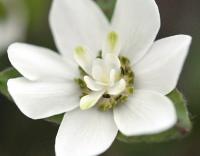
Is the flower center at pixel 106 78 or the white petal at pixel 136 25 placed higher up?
the white petal at pixel 136 25

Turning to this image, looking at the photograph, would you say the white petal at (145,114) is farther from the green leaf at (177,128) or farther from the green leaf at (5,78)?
the green leaf at (5,78)

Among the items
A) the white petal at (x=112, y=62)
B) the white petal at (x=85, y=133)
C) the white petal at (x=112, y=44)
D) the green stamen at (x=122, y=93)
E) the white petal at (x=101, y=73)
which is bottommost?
the white petal at (x=85, y=133)

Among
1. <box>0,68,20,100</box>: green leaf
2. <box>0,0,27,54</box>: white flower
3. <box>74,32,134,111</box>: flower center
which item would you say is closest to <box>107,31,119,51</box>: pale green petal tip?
<box>74,32,134,111</box>: flower center

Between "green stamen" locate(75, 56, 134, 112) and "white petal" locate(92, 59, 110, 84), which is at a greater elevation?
"white petal" locate(92, 59, 110, 84)

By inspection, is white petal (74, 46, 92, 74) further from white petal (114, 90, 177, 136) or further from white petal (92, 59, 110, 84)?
white petal (114, 90, 177, 136)

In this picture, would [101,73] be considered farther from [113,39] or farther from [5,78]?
[5,78]

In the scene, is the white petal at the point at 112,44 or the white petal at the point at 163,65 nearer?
the white petal at the point at 163,65

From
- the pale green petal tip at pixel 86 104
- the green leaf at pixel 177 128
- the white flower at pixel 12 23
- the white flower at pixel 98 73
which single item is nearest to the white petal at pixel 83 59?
the white flower at pixel 98 73

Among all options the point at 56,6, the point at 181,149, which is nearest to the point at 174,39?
the point at 56,6
